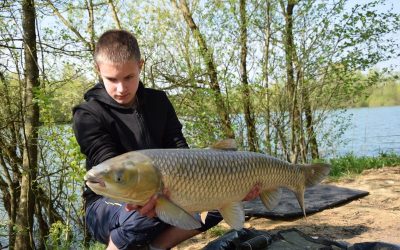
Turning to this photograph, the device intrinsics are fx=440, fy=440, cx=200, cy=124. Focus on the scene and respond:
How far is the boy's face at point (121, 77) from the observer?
6.51 feet

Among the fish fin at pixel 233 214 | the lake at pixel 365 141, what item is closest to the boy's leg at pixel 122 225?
the fish fin at pixel 233 214

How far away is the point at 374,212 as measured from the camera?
385 centimetres

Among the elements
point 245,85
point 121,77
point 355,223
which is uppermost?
point 245,85

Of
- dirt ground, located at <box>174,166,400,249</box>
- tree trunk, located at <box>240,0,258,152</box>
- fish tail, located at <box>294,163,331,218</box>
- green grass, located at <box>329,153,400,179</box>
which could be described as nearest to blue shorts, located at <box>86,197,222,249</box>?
fish tail, located at <box>294,163,331,218</box>

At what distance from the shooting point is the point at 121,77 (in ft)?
6.58

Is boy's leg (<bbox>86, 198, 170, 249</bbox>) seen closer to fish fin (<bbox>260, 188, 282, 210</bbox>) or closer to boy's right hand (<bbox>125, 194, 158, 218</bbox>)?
boy's right hand (<bbox>125, 194, 158, 218</bbox>)

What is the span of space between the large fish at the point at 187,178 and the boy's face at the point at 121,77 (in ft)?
1.65

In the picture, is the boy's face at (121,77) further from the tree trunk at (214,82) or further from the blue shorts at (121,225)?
the tree trunk at (214,82)

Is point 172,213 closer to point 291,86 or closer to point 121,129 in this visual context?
point 121,129

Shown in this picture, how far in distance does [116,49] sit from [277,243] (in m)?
1.44

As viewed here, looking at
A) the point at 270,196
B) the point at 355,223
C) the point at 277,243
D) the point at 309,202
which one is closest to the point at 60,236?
the point at 309,202

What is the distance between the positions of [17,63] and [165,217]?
149 inches

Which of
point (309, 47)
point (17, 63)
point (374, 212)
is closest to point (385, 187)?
point (374, 212)

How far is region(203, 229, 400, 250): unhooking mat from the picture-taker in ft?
7.89
